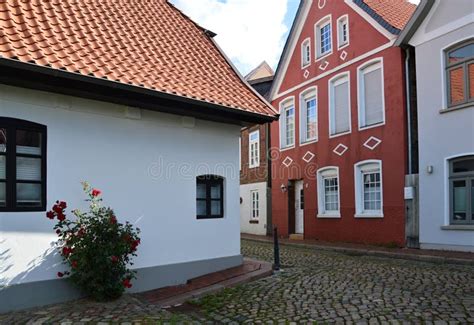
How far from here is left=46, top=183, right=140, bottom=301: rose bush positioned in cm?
619

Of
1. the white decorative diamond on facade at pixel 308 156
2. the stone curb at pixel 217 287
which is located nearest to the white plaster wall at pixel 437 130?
the white decorative diamond on facade at pixel 308 156

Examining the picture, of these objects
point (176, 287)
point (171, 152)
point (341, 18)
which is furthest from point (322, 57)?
point (176, 287)

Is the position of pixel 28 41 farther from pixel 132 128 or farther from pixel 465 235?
pixel 465 235

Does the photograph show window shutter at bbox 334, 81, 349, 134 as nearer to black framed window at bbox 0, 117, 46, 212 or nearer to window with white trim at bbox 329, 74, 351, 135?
window with white trim at bbox 329, 74, 351, 135

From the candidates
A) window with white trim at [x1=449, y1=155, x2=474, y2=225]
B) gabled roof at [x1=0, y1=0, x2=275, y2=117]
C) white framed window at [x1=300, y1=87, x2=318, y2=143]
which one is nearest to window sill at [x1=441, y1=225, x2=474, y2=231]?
window with white trim at [x1=449, y1=155, x2=474, y2=225]

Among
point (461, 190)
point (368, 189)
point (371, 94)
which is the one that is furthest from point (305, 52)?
point (461, 190)

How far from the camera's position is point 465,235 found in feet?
37.4

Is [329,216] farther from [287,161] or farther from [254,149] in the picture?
[254,149]

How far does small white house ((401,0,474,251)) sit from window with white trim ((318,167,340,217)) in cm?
407

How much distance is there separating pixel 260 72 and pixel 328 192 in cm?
1459

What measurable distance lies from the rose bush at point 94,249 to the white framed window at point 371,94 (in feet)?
34.4

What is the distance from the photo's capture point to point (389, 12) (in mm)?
15359

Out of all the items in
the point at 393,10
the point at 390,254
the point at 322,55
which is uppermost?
the point at 393,10

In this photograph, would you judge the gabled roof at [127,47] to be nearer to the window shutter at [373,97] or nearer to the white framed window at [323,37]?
the window shutter at [373,97]
